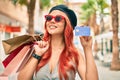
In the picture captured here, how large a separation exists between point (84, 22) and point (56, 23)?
54 centimetres

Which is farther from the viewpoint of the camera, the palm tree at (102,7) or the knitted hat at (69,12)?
the palm tree at (102,7)

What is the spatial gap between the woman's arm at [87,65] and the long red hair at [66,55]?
1.5 inches

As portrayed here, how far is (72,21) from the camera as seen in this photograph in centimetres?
169

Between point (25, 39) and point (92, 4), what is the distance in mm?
16709

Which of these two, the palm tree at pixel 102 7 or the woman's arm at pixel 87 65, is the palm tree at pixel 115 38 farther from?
the woman's arm at pixel 87 65

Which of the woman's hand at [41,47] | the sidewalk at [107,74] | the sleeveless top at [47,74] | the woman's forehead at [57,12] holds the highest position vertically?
the woman's forehead at [57,12]

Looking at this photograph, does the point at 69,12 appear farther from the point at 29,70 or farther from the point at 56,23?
the point at 29,70

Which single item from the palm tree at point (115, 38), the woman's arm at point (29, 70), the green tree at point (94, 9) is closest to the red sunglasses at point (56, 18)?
the woman's arm at point (29, 70)

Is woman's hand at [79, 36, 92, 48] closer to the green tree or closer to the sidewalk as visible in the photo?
the sidewalk

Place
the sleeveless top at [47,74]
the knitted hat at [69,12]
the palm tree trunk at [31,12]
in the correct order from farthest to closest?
the palm tree trunk at [31,12] → the knitted hat at [69,12] → the sleeveless top at [47,74]

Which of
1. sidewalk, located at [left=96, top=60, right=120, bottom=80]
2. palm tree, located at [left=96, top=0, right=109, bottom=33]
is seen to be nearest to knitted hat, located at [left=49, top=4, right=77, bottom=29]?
sidewalk, located at [left=96, top=60, right=120, bottom=80]

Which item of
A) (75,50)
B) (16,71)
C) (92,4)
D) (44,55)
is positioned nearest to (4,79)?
(16,71)

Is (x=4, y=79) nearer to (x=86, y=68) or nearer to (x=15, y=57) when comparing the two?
(x=15, y=57)

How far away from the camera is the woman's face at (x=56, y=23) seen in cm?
162
